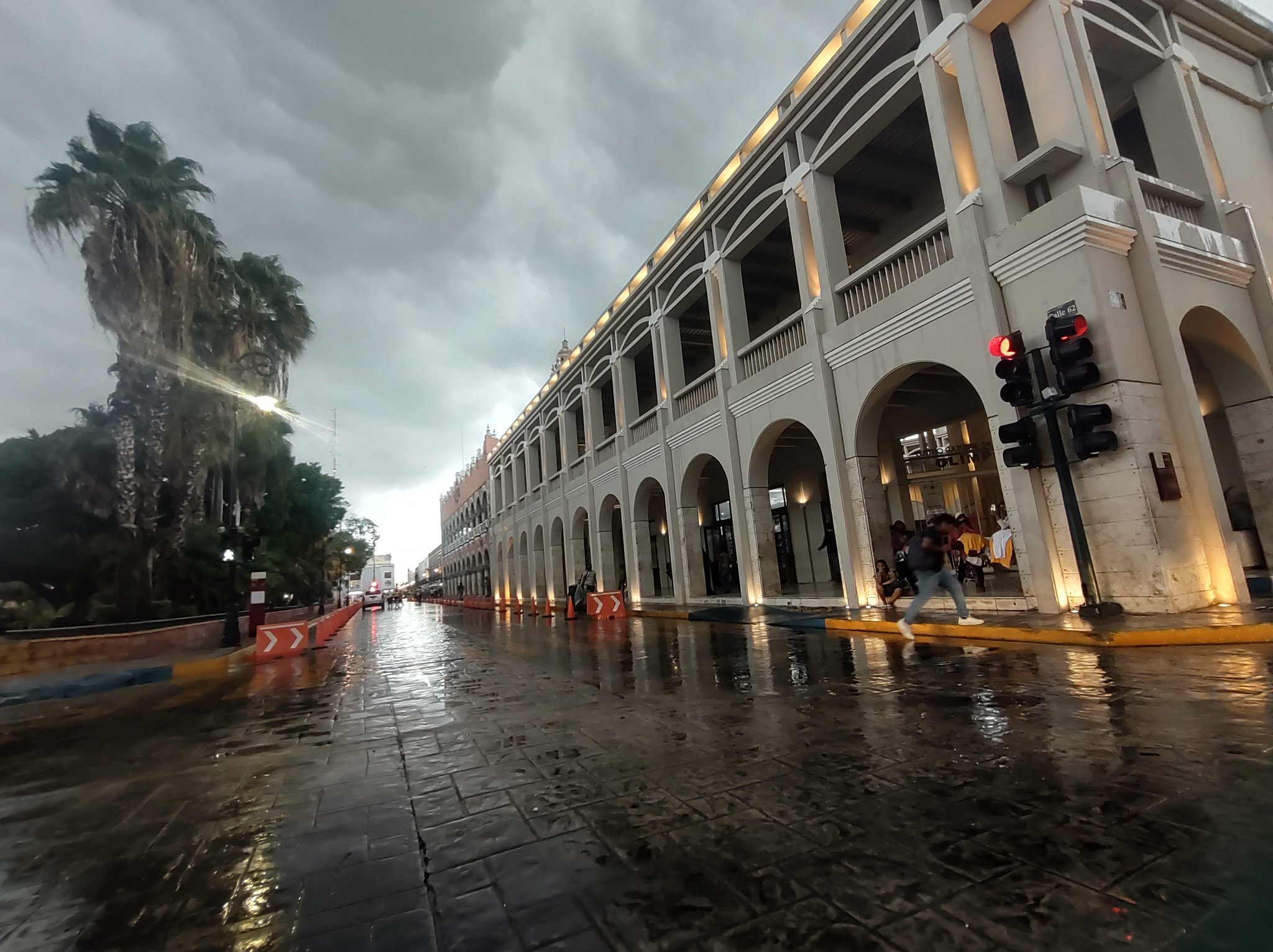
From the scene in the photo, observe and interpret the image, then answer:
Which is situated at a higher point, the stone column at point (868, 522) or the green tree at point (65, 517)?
the green tree at point (65, 517)

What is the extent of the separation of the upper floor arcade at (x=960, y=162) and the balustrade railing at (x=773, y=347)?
0.22 feet

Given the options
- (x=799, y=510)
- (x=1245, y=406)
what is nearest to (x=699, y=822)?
(x=1245, y=406)

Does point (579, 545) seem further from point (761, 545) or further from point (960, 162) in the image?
point (960, 162)

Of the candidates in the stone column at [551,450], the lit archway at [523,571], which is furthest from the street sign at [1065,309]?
the lit archway at [523,571]

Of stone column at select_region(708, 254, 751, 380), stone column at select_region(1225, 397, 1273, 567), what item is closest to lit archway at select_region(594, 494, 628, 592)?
stone column at select_region(708, 254, 751, 380)

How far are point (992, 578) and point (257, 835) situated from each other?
17541mm

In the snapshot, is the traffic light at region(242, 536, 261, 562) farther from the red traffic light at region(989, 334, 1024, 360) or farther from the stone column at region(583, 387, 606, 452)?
the red traffic light at region(989, 334, 1024, 360)

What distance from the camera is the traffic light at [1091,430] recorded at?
8.34 m

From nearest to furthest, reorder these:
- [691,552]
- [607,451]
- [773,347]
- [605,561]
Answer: [773,347] < [691,552] < [607,451] < [605,561]

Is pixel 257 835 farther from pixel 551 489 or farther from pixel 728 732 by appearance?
pixel 551 489

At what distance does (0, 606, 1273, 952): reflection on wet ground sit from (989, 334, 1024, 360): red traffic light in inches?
181

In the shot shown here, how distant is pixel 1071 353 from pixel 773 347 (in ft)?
27.3

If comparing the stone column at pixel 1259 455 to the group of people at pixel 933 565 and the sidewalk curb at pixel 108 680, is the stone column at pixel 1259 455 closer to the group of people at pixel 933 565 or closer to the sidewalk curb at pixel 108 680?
the group of people at pixel 933 565

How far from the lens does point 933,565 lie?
894 centimetres
